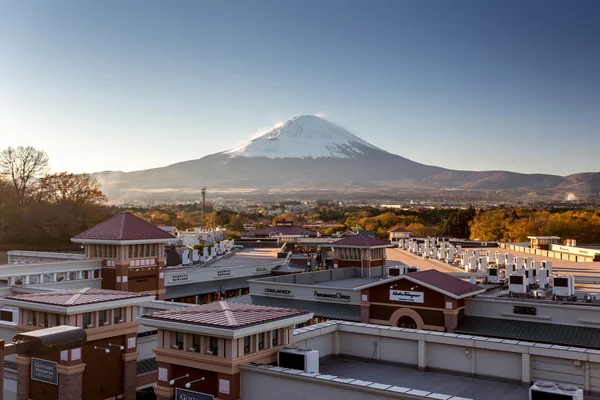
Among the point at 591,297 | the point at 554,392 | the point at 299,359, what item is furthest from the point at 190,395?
the point at 591,297

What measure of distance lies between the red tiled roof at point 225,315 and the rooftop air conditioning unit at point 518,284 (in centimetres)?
2157

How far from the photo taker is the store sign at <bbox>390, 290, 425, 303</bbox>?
33.4 metres

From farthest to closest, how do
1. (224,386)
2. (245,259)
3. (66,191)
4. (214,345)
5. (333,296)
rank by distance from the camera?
(66,191) < (245,259) < (333,296) < (214,345) < (224,386)

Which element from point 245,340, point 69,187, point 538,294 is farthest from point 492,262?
point 69,187

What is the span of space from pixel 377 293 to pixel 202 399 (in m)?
18.3

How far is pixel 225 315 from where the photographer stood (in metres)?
19.2

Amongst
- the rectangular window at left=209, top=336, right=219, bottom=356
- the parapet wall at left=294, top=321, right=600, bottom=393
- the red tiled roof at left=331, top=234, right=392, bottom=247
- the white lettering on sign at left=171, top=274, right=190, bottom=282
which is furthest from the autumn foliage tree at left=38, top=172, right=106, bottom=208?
the rectangular window at left=209, top=336, right=219, bottom=356

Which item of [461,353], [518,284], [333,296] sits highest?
[518,284]

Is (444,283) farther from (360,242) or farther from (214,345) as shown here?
(360,242)

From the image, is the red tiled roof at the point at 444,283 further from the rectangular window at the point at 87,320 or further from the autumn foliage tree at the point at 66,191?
the autumn foliage tree at the point at 66,191

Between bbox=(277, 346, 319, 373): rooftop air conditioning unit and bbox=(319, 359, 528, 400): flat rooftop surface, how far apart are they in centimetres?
313

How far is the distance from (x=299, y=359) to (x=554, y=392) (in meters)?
7.03

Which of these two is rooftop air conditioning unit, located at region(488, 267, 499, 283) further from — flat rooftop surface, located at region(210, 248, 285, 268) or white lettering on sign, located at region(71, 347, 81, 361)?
white lettering on sign, located at region(71, 347, 81, 361)

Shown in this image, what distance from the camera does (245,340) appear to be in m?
18.6
